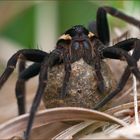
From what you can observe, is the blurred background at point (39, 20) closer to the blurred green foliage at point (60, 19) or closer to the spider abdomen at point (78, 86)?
the blurred green foliage at point (60, 19)

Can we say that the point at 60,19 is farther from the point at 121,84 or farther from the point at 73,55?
the point at 121,84

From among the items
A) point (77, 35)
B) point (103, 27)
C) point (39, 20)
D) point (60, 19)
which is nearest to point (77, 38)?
point (77, 35)

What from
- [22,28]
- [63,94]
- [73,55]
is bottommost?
[63,94]

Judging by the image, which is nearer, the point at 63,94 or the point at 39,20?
the point at 63,94

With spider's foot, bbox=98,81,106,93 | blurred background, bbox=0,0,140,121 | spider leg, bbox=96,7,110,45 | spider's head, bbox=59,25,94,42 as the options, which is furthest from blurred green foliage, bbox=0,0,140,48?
spider's foot, bbox=98,81,106,93

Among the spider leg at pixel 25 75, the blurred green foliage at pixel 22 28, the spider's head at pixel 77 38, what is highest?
the blurred green foliage at pixel 22 28

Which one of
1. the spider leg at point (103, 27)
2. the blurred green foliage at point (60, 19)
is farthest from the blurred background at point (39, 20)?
the spider leg at point (103, 27)

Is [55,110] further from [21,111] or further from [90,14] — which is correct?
[90,14]
